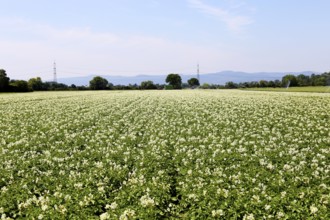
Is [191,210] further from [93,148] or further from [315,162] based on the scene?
[93,148]

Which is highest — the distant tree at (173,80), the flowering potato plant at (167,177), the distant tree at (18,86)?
the distant tree at (173,80)

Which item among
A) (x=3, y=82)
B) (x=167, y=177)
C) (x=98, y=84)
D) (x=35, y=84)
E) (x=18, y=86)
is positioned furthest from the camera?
(x=98, y=84)

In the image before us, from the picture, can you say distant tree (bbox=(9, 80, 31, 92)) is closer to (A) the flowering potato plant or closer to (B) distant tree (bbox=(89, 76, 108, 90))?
(B) distant tree (bbox=(89, 76, 108, 90))

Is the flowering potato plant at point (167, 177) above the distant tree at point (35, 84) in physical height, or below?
below

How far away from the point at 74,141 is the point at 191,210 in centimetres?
901

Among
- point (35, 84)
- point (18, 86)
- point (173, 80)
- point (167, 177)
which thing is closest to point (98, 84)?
point (35, 84)

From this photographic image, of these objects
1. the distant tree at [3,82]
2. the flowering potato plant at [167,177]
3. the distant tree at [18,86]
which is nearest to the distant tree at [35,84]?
the distant tree at [18,86]

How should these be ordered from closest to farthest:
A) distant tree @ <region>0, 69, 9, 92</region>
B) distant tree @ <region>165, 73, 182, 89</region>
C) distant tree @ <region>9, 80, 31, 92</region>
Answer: distant tree @ <region>0, 69, 9, 92</region>
distant tree @ <region>9, 80, 31, 92</region>
distant tree @ <region>165, 73, 182, 89</region>

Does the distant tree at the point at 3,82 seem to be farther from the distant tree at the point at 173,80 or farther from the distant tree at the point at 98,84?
the distant tree at the point at 173,80

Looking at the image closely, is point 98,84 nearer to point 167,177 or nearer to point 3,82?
point 3,82

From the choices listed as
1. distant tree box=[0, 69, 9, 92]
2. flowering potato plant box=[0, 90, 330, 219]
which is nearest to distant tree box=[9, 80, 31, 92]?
distant tree box=[0, 69, 9, 92]

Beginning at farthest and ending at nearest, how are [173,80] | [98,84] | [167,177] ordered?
1. [173,80]
2. [98,84]
3. [167,177]

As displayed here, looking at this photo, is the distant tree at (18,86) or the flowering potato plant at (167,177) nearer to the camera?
the flowering potato plant at (167,177)

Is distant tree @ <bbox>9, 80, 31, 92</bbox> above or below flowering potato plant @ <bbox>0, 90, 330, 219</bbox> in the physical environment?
above
